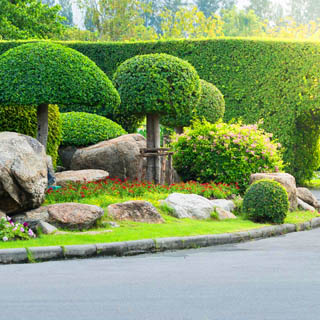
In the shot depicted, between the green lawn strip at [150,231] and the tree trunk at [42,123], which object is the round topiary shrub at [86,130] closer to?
the tree trunk at [42,123]

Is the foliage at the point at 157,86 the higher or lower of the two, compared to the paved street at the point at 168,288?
higher

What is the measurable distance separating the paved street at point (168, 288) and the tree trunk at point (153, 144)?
22.2 feet

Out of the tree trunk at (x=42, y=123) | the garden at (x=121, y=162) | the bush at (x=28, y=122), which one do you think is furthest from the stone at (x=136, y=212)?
the bush at (x=28, y=122)

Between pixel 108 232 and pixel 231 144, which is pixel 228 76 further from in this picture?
pixel 108 232

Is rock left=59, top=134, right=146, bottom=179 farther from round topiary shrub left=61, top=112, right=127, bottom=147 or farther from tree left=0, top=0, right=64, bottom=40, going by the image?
tree left=0, top=0, right=64, bottom=40

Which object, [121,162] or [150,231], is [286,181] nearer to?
[121,162]

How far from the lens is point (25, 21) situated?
1185 inches

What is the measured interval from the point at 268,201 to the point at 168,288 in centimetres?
603

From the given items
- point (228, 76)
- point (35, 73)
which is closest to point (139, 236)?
point (35, 73)

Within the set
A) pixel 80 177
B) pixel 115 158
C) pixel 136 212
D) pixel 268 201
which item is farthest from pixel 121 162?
pixel 268 201

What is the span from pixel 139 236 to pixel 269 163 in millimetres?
7042

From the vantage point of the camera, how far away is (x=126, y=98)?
48.8 ft

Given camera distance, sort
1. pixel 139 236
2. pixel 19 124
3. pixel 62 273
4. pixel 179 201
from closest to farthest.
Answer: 1. pixel 62 273
2. pixel 139 236
3. pixel 179 201
4. pixel 19 124

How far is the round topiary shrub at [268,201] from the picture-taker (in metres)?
11.4
